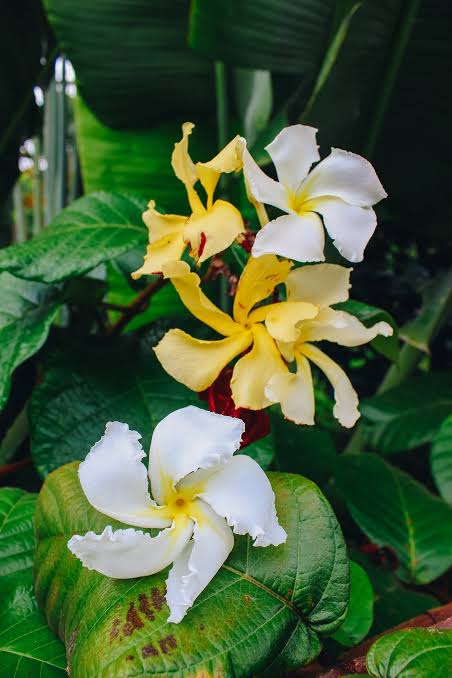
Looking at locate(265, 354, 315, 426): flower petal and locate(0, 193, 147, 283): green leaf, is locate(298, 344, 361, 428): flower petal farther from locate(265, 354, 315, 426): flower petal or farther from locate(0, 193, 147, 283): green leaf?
locate(0, 193, 147, 283): green leaf

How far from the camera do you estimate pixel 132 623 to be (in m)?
0.40

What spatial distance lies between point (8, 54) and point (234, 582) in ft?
3.98

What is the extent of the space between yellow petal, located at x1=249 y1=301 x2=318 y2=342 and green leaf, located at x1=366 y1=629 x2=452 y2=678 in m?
0.20

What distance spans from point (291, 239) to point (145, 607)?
10.3 inches

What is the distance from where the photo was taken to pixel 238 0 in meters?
0.90

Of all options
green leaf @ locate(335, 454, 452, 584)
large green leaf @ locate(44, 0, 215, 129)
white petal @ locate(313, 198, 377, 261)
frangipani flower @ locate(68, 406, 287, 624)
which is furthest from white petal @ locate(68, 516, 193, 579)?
large green leaf @ locate(44, 0, 215, 129)

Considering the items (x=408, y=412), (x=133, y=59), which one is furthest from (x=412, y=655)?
(x=133, y=59)

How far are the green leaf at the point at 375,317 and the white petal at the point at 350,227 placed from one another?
0.15 meters

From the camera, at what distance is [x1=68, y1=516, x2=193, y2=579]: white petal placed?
395 mm

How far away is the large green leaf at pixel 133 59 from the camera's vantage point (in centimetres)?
108

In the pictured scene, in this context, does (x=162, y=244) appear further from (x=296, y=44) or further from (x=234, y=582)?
(x=296, y=44)

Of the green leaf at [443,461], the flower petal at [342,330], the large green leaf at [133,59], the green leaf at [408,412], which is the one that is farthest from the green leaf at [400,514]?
the large green leaf at [133,59]

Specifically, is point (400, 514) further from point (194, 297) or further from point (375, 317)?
point (194, 297)

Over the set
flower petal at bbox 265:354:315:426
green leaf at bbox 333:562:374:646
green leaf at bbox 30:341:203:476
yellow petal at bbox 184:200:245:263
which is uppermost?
yellow petal at bbox 184:200:245:263
